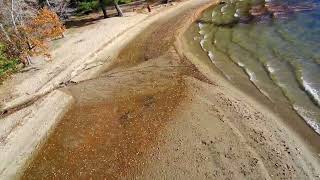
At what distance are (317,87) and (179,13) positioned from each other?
25.4 meters

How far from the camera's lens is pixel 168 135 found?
82.6 ft

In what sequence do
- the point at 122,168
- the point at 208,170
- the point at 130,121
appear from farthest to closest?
the point at 130,121 < the point at 122,168 < the point at 208,170

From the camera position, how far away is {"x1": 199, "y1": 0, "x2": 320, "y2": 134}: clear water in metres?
28.2

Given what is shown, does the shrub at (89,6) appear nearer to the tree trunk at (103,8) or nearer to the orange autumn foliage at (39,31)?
the tree trunk at (103,8)

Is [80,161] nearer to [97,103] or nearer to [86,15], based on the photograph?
[97,103]

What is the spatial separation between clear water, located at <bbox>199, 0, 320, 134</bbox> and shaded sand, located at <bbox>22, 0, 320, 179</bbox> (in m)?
2.25

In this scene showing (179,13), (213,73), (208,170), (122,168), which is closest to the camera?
(208,170)

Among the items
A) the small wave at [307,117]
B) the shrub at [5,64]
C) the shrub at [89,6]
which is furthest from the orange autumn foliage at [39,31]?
the small wave at [307,117]

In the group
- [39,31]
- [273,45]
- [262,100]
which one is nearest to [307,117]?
[262,100]

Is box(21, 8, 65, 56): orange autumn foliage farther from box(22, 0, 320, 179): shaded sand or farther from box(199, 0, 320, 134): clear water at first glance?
box(199, 0, 320, 134): clear water

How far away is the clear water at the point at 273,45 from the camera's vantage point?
28.2 metres

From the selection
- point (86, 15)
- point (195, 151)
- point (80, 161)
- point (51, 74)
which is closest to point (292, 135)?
point (195, 151)

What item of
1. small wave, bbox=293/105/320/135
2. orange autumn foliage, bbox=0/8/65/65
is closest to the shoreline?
small wave, bbox=293/105/320/135

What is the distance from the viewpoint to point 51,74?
36.6 meters
